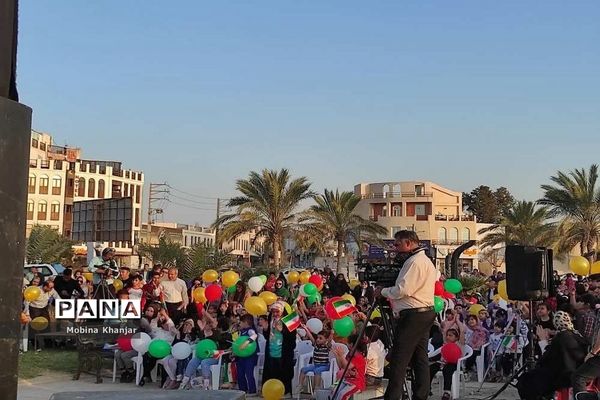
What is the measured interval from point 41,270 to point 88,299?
6101 millimetres

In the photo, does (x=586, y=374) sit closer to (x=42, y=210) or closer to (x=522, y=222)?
(x=522, y=222)

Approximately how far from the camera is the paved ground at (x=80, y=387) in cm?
1004

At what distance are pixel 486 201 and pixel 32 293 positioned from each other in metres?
74.6

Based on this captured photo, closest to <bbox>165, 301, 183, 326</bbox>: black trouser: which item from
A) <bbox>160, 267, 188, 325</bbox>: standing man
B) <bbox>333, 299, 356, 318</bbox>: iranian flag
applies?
<bbox>160, 267, 188, 325</bbox>: standing man

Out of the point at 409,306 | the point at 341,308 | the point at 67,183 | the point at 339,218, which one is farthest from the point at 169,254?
the point at 67,183

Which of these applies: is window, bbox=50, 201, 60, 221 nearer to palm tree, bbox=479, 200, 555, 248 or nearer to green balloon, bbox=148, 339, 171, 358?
palm tree, bbox=479, 200, 555, 248

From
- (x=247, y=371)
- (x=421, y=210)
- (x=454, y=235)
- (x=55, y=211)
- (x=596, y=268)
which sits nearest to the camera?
(x=247, y=371)

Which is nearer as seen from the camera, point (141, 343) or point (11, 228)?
point (11, 228)

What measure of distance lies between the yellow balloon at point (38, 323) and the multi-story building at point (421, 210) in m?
59.5

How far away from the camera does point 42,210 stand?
7938 cm

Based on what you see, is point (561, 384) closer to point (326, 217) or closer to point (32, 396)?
point (32, 396)

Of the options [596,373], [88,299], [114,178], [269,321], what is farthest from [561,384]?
[114,178]

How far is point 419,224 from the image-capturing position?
241 ft

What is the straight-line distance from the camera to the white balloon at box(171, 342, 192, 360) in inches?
421
